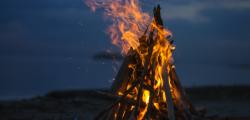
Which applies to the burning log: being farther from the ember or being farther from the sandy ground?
the sandy ground

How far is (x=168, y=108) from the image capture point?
29.2 ft

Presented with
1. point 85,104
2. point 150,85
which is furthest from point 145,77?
point 85,104

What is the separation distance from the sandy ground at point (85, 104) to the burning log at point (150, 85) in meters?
4.10

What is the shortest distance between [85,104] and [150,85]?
27.7 feet

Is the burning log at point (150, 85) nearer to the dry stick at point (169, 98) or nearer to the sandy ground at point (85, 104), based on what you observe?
the dry stick at point (169, 98)

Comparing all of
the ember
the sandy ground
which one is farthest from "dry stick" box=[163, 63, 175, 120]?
the sandy ground

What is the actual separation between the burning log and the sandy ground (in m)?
4.10

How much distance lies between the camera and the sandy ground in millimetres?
15156

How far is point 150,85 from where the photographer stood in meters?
9.11

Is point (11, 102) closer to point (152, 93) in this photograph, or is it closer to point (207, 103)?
point (207, 103)

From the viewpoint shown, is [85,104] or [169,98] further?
[85,104]

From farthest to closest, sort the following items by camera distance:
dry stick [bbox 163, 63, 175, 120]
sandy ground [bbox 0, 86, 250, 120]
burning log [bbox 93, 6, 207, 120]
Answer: sandy ground [bbox 0, 86, 250, 120], burning log [bbox 93, 6, 207, 120], dry stick [bbox 163, 63, 175, 120]

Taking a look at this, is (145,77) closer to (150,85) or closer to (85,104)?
(150,85)

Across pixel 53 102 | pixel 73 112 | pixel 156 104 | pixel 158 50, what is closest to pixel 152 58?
pixel 158 50
